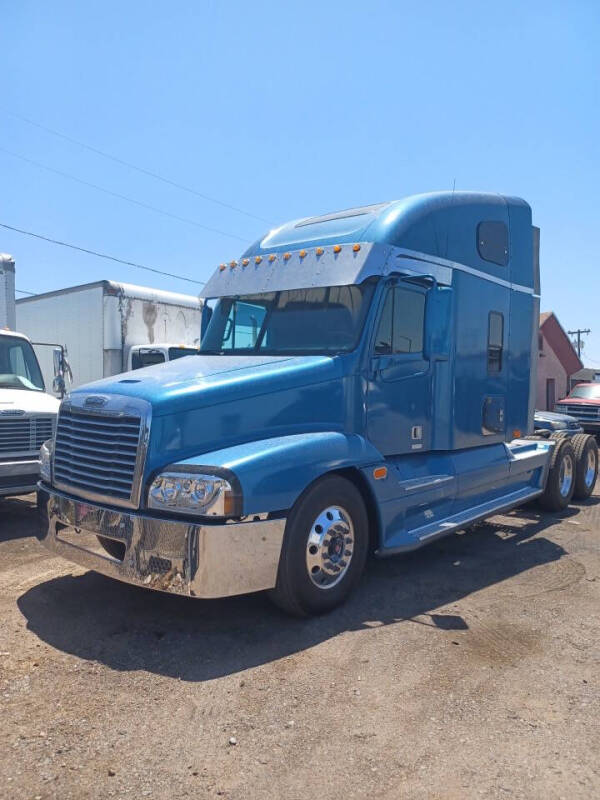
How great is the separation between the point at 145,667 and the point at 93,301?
9898 millimetres

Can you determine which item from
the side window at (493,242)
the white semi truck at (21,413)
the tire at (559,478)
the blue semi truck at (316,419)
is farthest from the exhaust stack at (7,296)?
the tire at (559,478)

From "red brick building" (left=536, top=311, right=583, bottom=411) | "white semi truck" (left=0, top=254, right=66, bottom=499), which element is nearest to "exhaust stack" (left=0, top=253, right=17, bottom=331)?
"white semi truck" (left=0, top=254, right=66, bottom=499)

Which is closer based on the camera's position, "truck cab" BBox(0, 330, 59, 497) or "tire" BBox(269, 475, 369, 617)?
"tire" BBox(269, 475, 369, 617)

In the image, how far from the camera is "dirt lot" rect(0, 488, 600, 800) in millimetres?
2959

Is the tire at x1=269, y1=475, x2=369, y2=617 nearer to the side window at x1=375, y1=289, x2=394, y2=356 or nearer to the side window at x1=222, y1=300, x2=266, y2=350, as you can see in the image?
the side window at x1=375, y1=289, x2=394, y2=356

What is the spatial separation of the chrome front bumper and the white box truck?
820 centimetres

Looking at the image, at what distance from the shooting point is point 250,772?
2.99 m

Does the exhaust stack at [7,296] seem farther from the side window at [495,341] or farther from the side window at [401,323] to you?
the side window at [495,341]

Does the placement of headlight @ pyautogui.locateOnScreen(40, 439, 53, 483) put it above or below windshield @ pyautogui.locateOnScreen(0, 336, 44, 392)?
below

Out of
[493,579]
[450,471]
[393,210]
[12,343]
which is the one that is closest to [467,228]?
[393,210]

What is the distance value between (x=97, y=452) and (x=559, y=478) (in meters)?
6.31

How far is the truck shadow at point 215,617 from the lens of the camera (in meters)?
4.17

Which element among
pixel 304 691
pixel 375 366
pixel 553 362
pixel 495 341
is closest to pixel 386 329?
pixel 375 366

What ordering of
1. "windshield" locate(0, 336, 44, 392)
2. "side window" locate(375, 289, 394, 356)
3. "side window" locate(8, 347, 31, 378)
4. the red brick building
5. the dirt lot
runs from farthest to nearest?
1. the red brick building
2. "side window" locate(8, 347, 31, 378)
3. "windshield" locate(0, 336, 44, 392)
4. "side window" locate(375, 289, 394, 356)
5. the dirt lot
